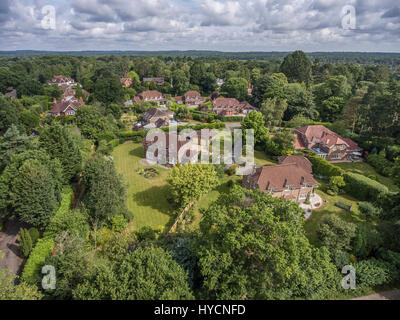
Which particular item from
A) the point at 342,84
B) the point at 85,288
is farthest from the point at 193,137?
the point at 342,84

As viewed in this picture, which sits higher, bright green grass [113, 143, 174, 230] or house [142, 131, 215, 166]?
house [142, 131, 215, 166]

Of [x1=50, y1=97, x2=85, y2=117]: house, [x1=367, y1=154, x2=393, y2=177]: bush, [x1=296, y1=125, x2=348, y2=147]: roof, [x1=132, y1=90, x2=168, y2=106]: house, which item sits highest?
[x1=132, y1=90, x2=168, y2=106]: house

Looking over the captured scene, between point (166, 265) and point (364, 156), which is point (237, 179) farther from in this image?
point (364, 156)

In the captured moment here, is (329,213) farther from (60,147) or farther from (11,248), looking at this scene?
(11,248)

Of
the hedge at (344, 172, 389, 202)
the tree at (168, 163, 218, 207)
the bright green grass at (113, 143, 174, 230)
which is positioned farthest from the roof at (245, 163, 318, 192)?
the bright green grass at (113, 143, 174, 230)

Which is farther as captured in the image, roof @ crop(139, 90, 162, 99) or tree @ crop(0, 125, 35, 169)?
roof @ crop(139, 90, 162, 99)

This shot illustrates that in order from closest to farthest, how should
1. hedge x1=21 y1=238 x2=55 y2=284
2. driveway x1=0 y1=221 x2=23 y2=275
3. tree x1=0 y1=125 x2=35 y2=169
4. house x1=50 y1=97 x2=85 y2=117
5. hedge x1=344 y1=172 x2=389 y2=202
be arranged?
hedge x1=21 y1=238 x2=55 y2=284 → driveway x1=0 y1=221 x2=23 y2=275 → hedge x1=344 y1=172 x2=389 y2=202 → tree x1=0 y1=125 x2=35 y2=169 → house x1=50 y1=97 x2=85 y2=117

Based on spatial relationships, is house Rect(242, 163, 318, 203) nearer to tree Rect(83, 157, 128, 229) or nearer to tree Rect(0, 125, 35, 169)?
tree Rect(83, 157, 128, 229)
